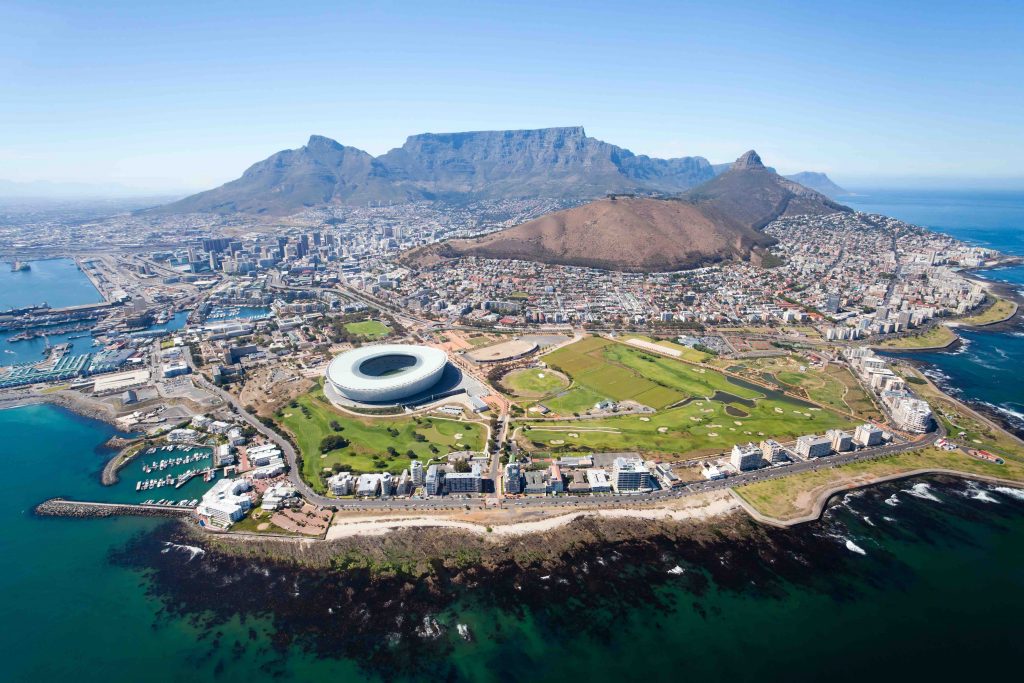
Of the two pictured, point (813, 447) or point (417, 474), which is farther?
point (813, 447)

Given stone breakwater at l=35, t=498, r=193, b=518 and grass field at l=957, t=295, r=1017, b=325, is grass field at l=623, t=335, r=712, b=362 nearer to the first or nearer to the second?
grass field at l=957, t=295, r=1017, b=325

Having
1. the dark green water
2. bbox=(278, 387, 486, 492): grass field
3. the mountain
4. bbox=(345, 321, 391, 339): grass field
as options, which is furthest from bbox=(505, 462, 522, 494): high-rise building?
the mountain

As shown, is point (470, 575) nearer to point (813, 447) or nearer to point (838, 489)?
point (838, 489)

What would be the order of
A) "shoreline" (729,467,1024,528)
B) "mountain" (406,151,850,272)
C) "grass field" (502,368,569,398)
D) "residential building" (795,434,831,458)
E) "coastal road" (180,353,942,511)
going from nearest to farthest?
"shoreline" (729,467,1024,528), "coastal road" (180,353,942,511), "residential building" (795,434,831,458), "grass field" (502,368,569,398), "mountain" (406,151,850,272)

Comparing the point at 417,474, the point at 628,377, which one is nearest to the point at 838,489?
the point at 628,377

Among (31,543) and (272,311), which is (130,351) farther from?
(31,543)

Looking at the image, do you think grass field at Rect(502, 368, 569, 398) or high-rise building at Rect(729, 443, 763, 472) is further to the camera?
grass field at Rect(502, 368, 569, 398)

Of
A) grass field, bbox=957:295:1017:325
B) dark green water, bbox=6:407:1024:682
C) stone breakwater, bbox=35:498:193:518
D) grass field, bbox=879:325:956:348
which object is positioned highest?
grass field, bbox=957:295:1017:325

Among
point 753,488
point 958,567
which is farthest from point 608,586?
point 958,567
